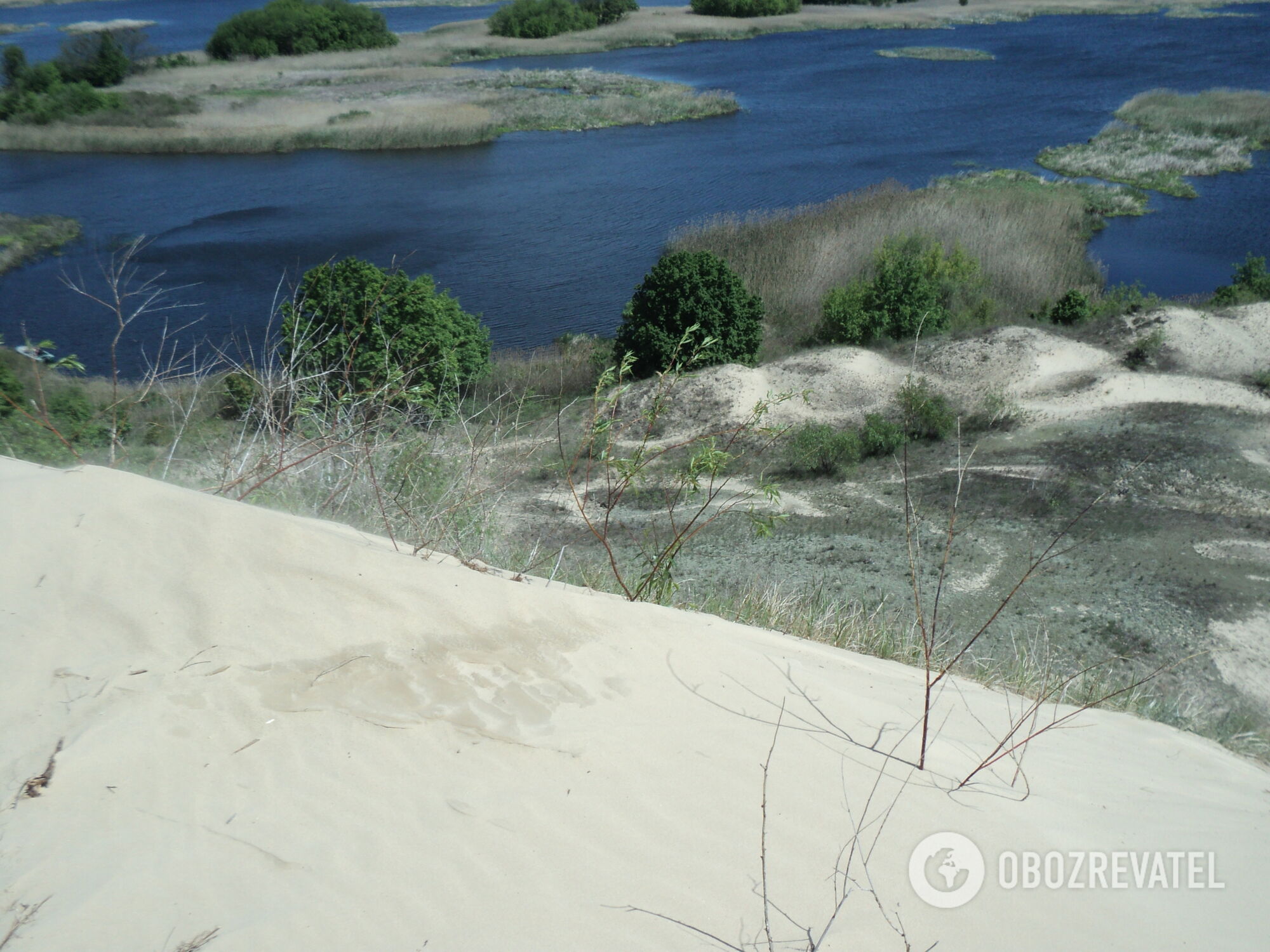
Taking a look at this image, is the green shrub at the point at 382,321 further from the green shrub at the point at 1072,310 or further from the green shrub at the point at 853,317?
the green shrub at the point at 1072,310

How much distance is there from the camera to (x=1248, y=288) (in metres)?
18.6

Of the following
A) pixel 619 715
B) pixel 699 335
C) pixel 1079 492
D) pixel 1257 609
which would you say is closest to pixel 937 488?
pixel 1079 492

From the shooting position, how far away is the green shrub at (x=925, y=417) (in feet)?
46.2

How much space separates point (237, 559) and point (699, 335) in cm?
1354

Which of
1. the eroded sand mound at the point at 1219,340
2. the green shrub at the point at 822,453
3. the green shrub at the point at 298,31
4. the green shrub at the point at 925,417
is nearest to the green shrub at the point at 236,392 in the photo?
Answer: the green shrub at the point at 822,453

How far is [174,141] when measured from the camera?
125 feet

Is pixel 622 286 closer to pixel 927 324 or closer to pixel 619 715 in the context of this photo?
pixel 927 324

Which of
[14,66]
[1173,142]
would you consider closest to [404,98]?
[14,66]

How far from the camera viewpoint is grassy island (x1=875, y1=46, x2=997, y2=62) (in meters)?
53.5

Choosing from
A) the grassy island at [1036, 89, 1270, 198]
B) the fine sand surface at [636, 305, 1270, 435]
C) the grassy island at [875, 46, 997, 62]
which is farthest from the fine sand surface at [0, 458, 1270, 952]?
the grassy island at [875, 46, 997, 62]

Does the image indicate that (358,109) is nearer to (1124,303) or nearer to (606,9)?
(606,9)

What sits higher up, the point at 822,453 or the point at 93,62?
the point at 93,62

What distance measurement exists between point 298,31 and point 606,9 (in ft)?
80.2

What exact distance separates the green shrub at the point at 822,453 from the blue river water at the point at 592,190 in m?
8.67
